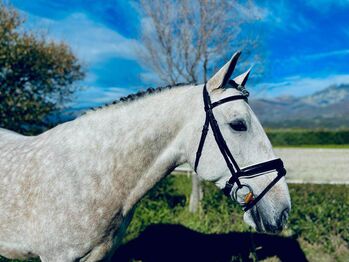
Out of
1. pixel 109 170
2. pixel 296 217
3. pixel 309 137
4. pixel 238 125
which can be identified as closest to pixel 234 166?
pixel 238 125

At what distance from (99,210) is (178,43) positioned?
18.6 feet

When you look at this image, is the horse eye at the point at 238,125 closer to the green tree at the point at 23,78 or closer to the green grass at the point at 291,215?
the green grass at the point at 291,215

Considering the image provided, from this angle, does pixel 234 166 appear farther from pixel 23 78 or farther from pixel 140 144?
pixel 23 78

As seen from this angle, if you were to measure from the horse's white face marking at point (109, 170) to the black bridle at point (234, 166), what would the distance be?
44mm

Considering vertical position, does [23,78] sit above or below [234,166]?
above

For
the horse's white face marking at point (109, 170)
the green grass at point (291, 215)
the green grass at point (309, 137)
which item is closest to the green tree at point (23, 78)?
the green grass at point (291, 215)

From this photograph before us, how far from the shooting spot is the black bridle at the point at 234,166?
2.47m

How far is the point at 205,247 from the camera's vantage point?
221 inches

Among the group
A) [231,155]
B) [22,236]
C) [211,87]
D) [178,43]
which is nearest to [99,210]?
[22,236]

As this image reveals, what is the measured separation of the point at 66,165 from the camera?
2750mm

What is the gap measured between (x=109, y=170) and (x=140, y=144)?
0.35 m

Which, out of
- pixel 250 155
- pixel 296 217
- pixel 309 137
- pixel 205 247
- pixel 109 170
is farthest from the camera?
pixel 309 137

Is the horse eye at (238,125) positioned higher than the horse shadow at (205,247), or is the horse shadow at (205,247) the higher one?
the horse eye at (238,125)

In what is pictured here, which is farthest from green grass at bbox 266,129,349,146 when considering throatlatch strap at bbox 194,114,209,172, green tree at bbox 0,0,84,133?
throatlatch strap at bbox 194,114,209,172
